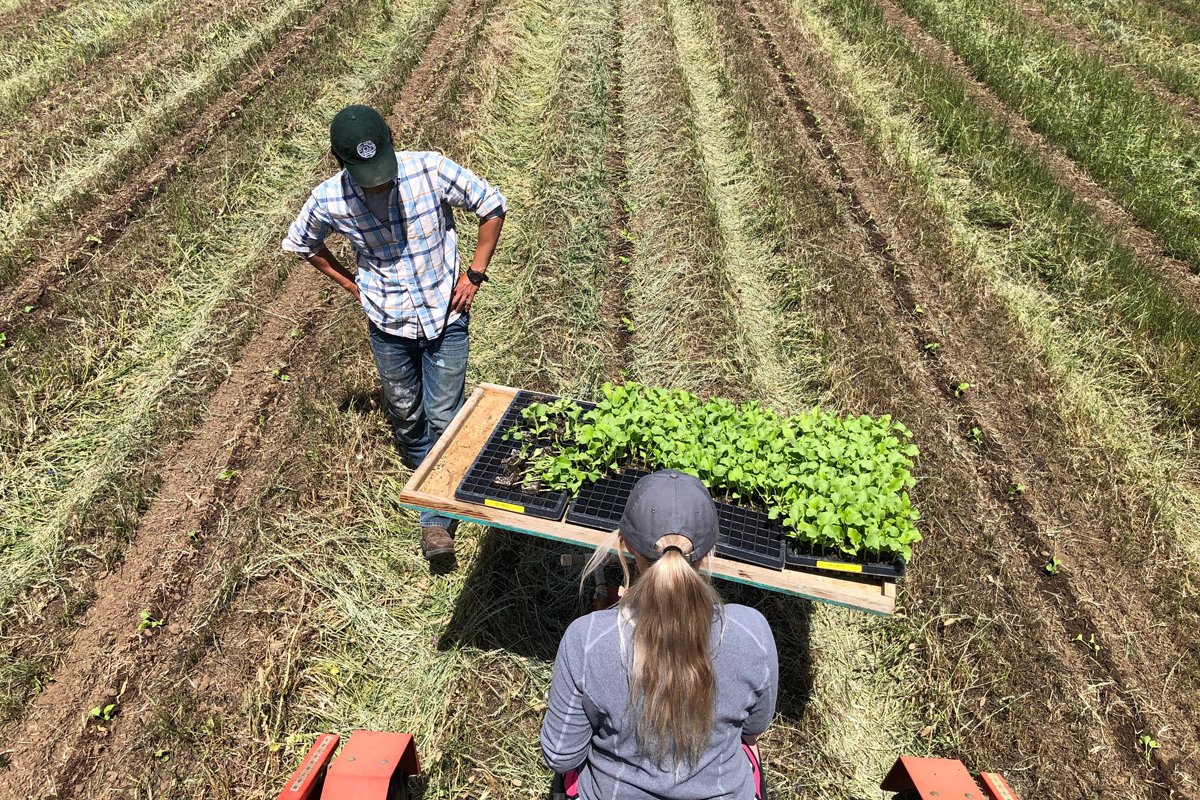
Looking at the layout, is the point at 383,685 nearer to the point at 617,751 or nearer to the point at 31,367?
the point at 617,751

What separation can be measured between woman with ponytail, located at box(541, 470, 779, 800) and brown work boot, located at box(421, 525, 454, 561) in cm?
226

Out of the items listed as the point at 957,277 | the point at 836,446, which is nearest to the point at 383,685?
the point at 836,446

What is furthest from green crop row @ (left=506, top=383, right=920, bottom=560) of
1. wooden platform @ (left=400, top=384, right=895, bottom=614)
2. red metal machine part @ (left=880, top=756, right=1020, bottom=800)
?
red metal machine part @ (left=880, top=756, right=1020, bottom=800)

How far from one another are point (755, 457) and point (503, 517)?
4.10ft

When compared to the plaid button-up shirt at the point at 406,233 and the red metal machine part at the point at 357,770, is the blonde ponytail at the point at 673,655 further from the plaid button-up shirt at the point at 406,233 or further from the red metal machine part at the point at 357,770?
the plaid button-up shirt at the point at 406,233

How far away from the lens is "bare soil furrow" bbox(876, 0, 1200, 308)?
23.3 ft

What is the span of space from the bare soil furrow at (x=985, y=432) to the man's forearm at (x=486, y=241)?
3763 mm

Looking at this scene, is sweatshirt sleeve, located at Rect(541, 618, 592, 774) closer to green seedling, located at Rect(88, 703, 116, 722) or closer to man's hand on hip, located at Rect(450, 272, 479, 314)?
man's hand on hip, located at Rect(450, 272, 479, 314)

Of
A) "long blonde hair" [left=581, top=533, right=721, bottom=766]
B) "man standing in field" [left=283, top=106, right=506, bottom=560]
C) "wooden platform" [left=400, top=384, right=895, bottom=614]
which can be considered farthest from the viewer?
"man standing in field" [left=283, top=106, right=506, bottom=560]

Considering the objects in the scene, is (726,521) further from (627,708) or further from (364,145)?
(364,145)

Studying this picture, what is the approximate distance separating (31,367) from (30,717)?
115 inches

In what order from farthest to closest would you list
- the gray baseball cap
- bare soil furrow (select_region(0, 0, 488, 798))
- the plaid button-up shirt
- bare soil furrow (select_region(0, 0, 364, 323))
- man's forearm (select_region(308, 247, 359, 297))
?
bare soil furrow (select_region(0, 0, 364, 323)) → man's forearm (select_region(308, 247, 359, 297)) → the plaid button-up shirt → bare soil furrow (select_region(0, 0, 488, 798)) → the gray baseball cap

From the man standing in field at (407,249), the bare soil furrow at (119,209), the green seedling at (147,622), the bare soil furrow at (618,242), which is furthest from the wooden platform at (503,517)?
the bare soil furrow at (119,209)

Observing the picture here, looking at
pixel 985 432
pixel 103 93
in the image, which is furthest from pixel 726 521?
pixel 103 93
